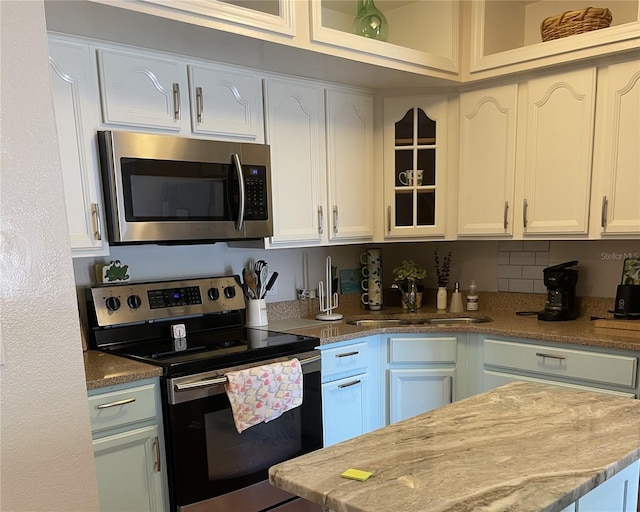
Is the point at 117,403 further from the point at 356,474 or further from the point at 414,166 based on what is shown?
the point at 414,166

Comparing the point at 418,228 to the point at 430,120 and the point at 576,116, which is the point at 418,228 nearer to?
the point at 430,120

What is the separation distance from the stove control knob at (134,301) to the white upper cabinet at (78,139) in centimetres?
31

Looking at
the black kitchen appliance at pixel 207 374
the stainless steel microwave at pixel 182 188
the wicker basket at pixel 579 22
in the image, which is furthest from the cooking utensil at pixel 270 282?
the wicker basket at pixel 579 22

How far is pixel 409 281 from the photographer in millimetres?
3053

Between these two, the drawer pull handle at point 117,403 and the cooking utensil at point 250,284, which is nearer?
the drawer pull handle at point 117,403

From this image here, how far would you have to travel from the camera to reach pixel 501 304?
300 centimetres

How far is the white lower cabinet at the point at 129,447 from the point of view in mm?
1726

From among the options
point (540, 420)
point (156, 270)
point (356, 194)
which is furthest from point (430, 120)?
point (540, 420)

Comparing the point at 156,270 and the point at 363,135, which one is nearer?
Result: the point at 156,270

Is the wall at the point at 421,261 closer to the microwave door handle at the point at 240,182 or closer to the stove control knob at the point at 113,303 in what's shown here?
the stove control knob at the point at 113,303

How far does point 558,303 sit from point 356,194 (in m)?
1.20

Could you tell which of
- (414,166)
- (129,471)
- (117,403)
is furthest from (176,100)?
(129,471)

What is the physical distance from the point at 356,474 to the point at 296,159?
1832mm

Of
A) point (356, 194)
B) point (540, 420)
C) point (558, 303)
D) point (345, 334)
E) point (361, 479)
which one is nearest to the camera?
point (361, 479)
